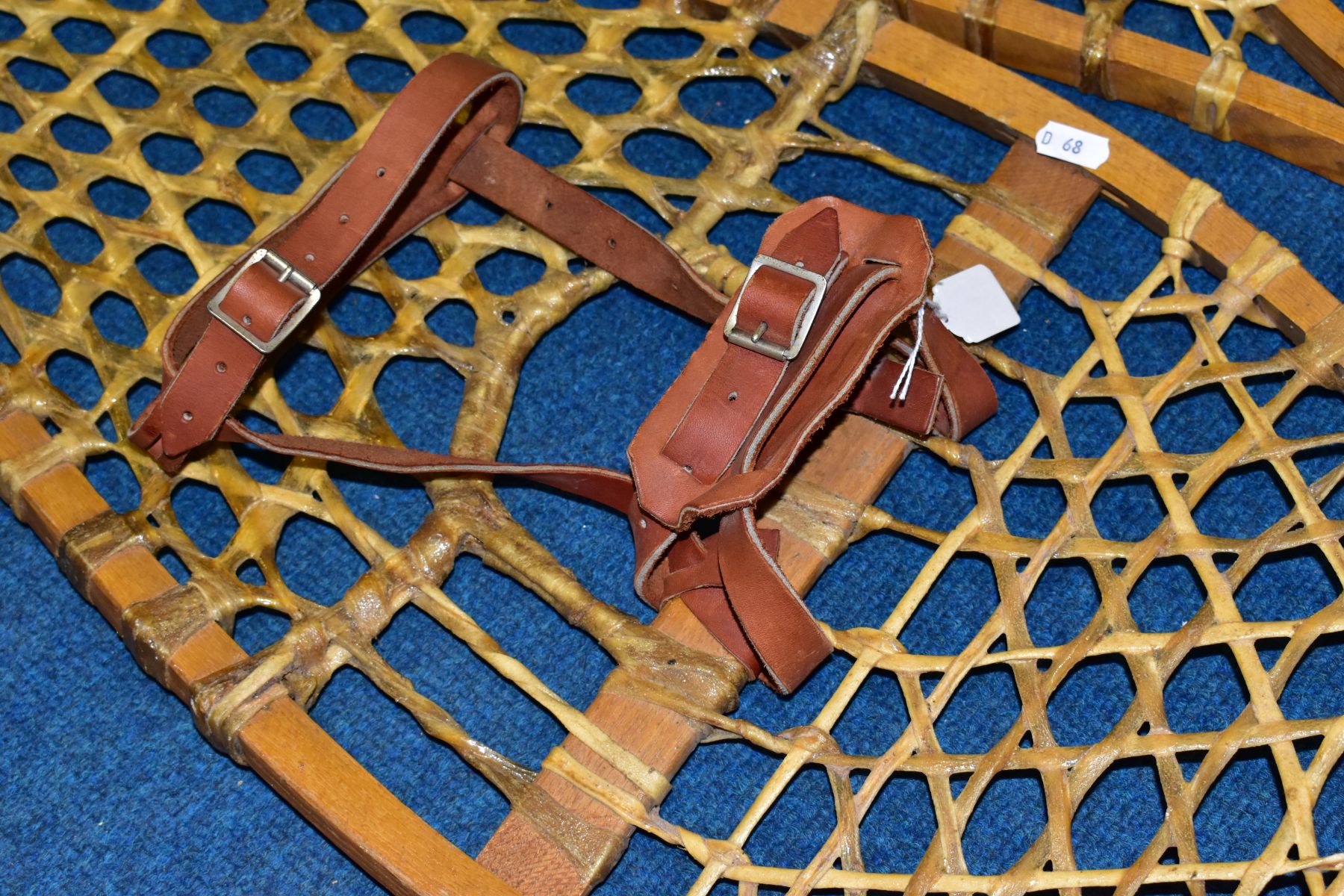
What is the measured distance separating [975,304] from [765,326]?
0.70 feet

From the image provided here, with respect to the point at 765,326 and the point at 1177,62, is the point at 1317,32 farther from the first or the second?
the point at 765,326

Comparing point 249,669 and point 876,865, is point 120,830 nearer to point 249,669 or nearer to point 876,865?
point 249,669

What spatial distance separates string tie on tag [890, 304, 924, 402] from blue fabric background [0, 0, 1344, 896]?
172 mm

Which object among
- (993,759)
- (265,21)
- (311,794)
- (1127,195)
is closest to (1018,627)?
(993,759)

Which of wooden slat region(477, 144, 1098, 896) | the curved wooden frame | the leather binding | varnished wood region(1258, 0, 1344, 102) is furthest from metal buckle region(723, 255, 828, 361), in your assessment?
varnished wood region(1258, 0, 1344, 102)

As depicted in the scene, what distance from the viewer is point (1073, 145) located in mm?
1095

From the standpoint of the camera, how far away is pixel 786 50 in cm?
126

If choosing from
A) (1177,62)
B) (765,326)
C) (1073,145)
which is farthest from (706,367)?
(1177,62)

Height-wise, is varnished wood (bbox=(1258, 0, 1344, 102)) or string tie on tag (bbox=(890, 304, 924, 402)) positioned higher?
varnished wood (bbox=(1258, 0, 1344, 102))

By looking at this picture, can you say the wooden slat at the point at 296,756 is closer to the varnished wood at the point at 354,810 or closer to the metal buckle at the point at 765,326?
the varnished wood at the point at 354,810

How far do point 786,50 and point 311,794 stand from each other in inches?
29.2

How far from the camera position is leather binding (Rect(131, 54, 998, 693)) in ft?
3.07

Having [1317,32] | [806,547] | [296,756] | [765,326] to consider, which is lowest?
[296,756]

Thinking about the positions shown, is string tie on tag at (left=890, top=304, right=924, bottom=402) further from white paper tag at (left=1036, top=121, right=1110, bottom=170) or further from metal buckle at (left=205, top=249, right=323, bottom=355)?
metal buckle at (left=205, top=249, right=323, bottom=355)
